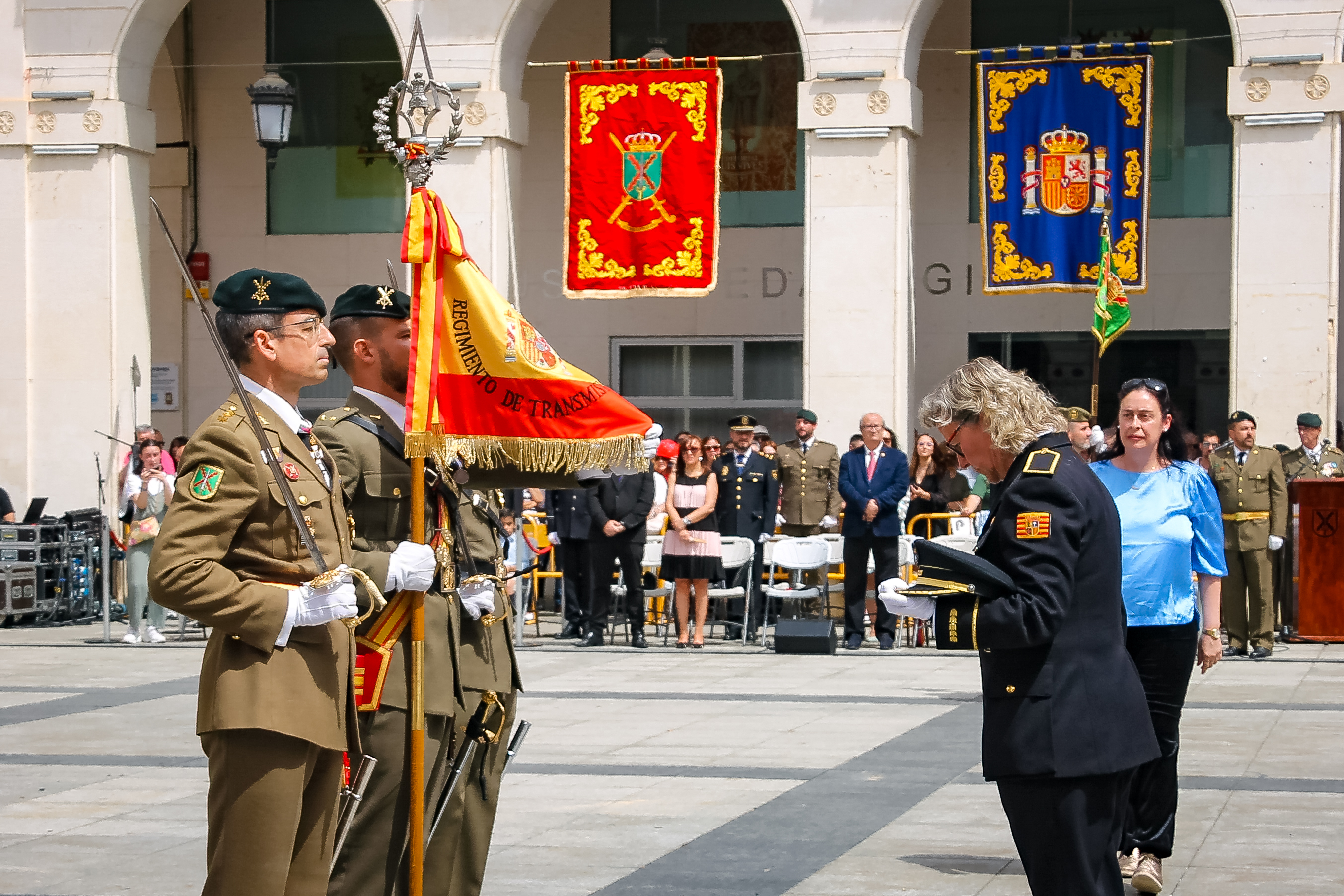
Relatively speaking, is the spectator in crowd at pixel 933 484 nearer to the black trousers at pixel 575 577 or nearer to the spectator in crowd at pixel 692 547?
the spectator in crowd at pixel 692 547

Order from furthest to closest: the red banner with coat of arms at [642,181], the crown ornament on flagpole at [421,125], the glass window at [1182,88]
Answer: the glass window at [1182,88]
the red banner with coat of arms at [642,181]
the crown ornament on flagpole at [421,125]

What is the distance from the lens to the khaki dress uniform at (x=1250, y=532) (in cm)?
1519

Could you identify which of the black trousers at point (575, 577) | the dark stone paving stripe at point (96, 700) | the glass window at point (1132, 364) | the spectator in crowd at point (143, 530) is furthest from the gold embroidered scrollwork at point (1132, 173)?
the dark stone paving stripe at point (96, 700)

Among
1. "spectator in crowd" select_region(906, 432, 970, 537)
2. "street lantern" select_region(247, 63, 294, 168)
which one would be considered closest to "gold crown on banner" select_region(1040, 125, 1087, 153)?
"spectator in crowd" select_region(906, 432, 970, 537)

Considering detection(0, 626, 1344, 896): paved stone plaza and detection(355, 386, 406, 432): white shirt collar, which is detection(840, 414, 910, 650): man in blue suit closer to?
detection(0, 626, 1344, 896): paved stone plaza

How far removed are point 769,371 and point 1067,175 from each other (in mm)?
5530

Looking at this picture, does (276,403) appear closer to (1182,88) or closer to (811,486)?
(811,486)

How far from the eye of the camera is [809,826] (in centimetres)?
763

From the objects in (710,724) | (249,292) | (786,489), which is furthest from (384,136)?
(786,489)

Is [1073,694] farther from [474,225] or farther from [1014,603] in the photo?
[474,225]

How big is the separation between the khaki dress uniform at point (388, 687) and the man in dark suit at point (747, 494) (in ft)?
40.1

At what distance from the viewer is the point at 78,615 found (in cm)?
1891

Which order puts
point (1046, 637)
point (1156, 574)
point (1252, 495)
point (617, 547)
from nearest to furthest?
point (1046, 637) < point (1156, 574) < point (1252, 495) < point (617, 547)

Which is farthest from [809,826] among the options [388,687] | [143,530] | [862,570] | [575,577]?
[143,530]
